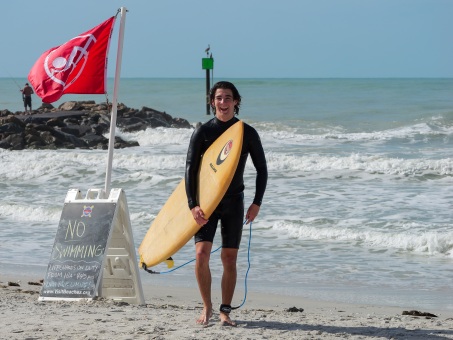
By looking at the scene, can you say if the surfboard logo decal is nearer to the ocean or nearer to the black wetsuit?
the black wetsuit

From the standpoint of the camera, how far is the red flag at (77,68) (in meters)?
5.95

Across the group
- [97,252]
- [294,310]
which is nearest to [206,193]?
[97,252]

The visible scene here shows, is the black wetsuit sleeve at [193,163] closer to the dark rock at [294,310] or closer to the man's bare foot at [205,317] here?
the man's bare foot at [205,317]

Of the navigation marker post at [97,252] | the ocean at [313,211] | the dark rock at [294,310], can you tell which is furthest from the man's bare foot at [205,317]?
the ocean at [313,211]

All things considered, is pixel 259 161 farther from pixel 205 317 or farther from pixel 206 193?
pixel 205 317

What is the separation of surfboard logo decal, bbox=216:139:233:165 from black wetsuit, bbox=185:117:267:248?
0.09 metres

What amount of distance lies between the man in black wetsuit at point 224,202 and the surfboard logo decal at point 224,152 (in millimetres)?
95

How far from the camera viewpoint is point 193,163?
5.11 m

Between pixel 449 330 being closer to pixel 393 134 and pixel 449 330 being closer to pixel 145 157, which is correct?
pixel 145 157

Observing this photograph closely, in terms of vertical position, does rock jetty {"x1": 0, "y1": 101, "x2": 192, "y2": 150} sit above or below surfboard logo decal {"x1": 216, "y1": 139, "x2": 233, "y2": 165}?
above

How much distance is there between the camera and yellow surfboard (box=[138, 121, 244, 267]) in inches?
193

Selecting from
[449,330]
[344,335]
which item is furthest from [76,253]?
[449,330]

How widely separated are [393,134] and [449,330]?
22.2m

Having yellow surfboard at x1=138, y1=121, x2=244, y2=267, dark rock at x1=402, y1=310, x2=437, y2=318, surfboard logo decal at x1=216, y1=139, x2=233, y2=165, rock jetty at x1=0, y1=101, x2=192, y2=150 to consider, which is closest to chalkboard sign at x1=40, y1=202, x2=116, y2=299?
yellow surfboard at x1=138, y1=121, x2=244, y2=267
